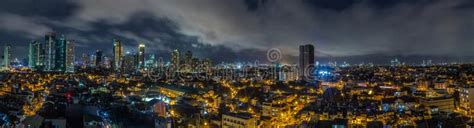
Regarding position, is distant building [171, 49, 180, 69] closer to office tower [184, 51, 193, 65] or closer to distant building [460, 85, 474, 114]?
office tower [184, 51, 193, 65]

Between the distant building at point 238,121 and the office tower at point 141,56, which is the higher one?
the office tower at point 141,56

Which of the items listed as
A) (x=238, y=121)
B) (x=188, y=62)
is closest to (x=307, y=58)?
(x=188, y=62)

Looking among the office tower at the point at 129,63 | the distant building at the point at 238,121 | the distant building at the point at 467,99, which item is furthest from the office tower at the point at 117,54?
the distant building at the point at 467,99

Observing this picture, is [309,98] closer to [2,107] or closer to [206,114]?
[206,114]

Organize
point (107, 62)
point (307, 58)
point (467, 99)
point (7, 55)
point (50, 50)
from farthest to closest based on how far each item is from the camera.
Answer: point (107, 62) → point (7, 55) → point (50, 50) → point (307, 58) → point (467, 99)

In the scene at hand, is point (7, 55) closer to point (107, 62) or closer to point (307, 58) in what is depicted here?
point (107, 62)

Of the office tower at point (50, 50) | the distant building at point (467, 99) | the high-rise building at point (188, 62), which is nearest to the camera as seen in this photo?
the distant building at point (467, 99)

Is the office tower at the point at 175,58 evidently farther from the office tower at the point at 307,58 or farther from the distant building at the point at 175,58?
the office tower at the point at 307,58
